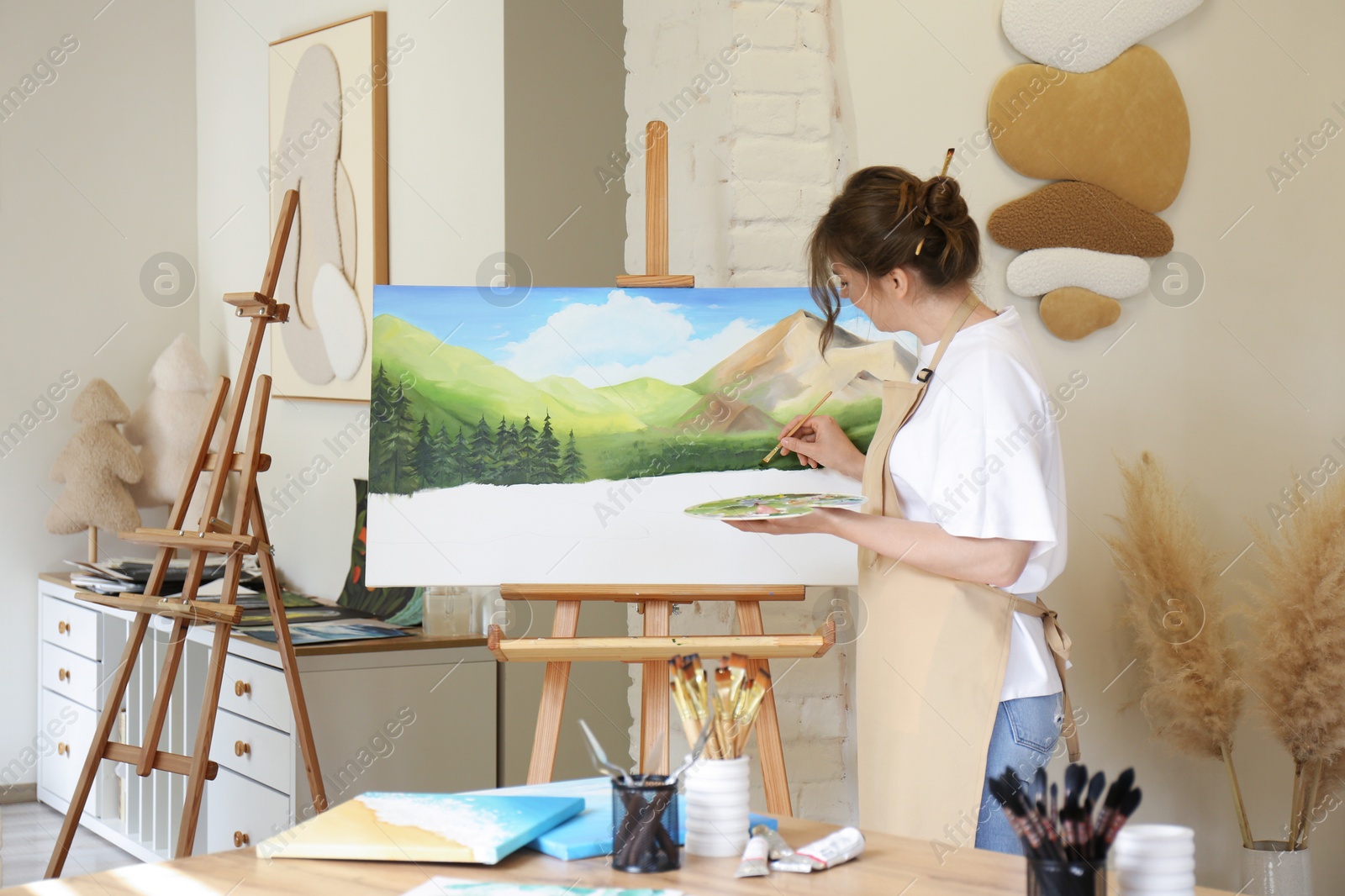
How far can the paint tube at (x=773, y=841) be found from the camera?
4.02 ft

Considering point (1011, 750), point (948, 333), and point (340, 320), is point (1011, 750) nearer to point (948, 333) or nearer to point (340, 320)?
point (948, 333)

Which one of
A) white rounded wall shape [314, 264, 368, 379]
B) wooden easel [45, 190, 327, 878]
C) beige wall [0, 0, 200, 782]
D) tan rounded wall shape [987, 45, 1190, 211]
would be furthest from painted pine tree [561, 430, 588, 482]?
beige wall [0, 0, 200, 782]

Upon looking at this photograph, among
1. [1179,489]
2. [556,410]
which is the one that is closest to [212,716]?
[556,410]

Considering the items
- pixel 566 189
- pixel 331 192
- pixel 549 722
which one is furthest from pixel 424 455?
pixel 331 192

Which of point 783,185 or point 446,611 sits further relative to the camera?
point 446,611

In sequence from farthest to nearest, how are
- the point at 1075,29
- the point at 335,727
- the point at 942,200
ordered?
1. the point at 335,727
2. the point at 1075,29
3. the point at 942,200

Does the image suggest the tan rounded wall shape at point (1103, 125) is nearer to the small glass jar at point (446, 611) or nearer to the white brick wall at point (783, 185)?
the white brick wall at point (783, 185)

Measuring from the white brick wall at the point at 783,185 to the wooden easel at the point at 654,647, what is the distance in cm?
48

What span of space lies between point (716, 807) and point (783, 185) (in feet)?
4.88

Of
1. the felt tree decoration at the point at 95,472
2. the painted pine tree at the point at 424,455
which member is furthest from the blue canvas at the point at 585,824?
the felt tree decoration at the point at 95,472

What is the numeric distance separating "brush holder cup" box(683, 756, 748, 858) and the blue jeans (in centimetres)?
54

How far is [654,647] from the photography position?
184cm

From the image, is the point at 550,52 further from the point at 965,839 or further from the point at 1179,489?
the point at 965,839

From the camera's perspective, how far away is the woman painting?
63.1 inches
